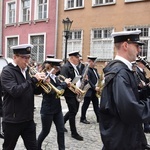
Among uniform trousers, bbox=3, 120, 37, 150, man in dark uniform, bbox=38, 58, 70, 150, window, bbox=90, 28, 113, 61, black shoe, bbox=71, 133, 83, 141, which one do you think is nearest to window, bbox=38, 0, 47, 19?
window, bbox=90, 28, 113, 61

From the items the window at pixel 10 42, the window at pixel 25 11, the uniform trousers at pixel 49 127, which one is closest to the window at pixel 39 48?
the window at pixel 25 11

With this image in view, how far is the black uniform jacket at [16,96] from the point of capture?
13.2 ft

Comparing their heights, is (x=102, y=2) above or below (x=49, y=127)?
above

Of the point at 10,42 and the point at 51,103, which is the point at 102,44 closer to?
the point at 10,42

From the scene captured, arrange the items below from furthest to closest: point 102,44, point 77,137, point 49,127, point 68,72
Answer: point 102,44
point 68,72
point 77,137
point 49,127

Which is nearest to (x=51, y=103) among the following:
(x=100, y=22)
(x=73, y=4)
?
(x=100, y=22)

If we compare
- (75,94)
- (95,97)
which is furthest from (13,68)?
(95,97)

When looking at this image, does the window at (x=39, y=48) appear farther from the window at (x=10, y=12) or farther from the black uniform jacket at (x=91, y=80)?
the black uniform jacket at (x=91, y=80)

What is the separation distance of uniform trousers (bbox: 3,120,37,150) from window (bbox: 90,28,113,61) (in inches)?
570

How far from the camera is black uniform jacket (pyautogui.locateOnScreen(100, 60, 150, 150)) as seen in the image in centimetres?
270

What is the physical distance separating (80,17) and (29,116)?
54.4ft

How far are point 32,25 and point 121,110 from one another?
2159cm

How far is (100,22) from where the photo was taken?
62.3ft

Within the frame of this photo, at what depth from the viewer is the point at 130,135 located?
9.29 ft
